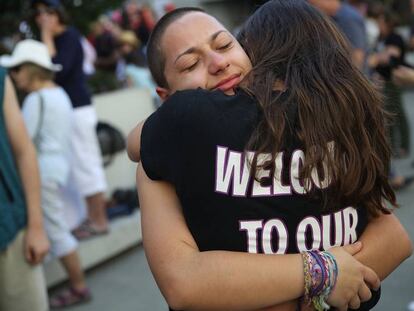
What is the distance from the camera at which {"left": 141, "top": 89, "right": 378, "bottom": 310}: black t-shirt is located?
1.27 m

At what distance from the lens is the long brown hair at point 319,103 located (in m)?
1.29

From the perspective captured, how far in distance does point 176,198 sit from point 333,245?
364 millimetres

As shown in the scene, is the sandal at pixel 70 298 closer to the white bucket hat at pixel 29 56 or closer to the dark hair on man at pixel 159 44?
the white bucket hat at pixel 29 56

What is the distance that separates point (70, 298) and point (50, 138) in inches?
43.9

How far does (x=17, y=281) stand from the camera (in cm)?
250

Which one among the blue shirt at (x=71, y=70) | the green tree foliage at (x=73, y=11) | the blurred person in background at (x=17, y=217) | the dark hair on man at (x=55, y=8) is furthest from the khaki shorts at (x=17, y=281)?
the green tree foliage at (x=73, y=11)

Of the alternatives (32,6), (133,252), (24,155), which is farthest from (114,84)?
(24,155)

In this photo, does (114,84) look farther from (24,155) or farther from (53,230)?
(24,155)

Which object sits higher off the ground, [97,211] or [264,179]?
[264,179]

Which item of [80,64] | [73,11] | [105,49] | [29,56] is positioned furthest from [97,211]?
[105,49]

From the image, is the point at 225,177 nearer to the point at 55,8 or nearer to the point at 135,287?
the point at 135,287

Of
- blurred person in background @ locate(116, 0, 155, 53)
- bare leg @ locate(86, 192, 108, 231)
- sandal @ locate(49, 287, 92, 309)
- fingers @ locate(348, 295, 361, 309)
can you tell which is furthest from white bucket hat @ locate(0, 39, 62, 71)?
blurred person in background @ locate(116, 0, 155, 53)

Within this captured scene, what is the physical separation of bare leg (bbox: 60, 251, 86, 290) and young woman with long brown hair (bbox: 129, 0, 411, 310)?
2.95 m

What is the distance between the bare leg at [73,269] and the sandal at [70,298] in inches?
1.4
